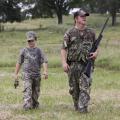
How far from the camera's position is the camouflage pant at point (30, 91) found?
36.0 ft

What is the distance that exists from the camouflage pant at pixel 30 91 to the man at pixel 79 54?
2.96 ft

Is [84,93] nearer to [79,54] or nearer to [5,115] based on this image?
[79,54]

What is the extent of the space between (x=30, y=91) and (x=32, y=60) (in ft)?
2.30

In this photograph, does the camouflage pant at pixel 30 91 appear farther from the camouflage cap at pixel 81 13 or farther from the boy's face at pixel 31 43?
the camouflage cap at pixel 81 13

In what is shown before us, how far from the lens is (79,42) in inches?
420

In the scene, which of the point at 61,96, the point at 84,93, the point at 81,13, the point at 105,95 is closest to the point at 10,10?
the point at 105,95

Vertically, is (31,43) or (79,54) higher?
(31,43)

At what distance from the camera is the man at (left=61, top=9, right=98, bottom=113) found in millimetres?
10547

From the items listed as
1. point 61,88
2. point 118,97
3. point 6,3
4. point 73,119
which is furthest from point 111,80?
point 6,3

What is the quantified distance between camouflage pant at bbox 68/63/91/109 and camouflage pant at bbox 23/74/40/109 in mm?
884

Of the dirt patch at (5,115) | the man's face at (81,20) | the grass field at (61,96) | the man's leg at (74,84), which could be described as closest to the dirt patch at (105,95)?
the grass field at (61,96)

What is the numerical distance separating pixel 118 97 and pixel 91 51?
3.03m

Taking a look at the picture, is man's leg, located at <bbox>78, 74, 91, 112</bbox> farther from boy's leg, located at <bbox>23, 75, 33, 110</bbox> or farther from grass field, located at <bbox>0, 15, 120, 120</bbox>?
boy's leg, located at <bbox>23, 75, 33, 110</bbox>

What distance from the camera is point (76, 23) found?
1067cm
